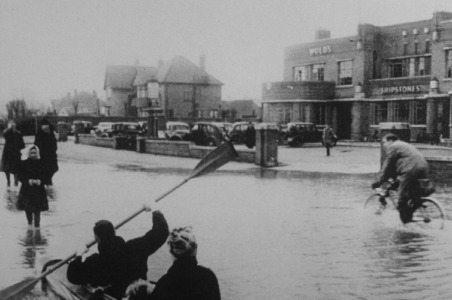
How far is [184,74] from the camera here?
53344 mm

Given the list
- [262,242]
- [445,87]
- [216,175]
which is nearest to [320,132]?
[445,87]

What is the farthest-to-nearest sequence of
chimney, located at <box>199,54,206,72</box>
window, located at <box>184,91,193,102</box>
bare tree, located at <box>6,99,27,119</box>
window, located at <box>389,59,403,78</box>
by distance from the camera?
window, located at <box>184,91,193,102</box> < chimney, located at <box>199,54,206,72</box> < window, located at <box>389,59,403,78</box> < bare tree, located at <box>6,99,27,119</box>

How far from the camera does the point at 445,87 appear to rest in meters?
37.5

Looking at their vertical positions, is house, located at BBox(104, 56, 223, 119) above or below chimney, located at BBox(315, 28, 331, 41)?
below

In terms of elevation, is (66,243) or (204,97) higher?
(204,97)

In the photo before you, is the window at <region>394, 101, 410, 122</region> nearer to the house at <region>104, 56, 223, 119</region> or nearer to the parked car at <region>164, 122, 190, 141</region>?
the parked car at <region>164, 122, 190, 141</region>

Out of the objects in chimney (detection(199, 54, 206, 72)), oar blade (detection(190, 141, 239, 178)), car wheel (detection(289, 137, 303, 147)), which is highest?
chimney (detection(199, 54, 206, 72))

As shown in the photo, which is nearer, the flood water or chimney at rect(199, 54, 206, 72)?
the flood water

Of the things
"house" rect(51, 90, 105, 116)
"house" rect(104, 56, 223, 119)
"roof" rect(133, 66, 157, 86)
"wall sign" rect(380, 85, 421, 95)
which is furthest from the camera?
"house" rect(51, 90, 105, 116)

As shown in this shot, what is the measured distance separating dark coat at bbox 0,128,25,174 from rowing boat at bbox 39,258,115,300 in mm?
9120

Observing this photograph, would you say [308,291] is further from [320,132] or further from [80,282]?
[320,132]

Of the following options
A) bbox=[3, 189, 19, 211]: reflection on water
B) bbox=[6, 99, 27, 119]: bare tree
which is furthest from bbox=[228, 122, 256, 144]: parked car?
bbox=[3, 189, 19, 211]: reflection on water

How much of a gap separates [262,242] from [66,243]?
9.64 ft

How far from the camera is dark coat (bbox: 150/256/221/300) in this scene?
13.0ft
